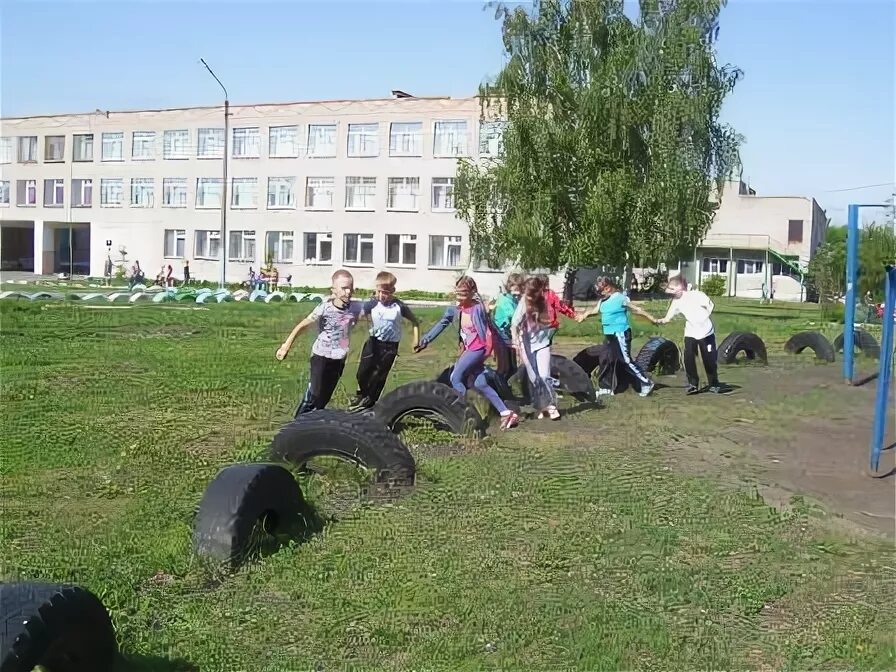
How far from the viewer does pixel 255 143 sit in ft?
209

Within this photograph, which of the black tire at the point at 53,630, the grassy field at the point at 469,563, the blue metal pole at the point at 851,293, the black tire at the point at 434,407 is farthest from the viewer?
the blue metal pole at the point at 851,293

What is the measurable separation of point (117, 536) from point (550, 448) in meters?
4.58

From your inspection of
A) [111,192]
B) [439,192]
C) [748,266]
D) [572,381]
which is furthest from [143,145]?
[572,381]

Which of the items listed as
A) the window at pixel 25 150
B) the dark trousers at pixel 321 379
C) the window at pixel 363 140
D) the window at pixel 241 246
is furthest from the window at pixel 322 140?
the dark trousers at pixel 321 379

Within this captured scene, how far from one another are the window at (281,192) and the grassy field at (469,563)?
5291 cm

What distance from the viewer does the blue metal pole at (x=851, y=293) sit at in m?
15.9

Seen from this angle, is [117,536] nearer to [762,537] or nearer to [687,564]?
[687,564]

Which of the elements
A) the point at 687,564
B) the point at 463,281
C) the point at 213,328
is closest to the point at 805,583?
the point at 687,564

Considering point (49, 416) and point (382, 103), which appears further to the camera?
point (382, 103)

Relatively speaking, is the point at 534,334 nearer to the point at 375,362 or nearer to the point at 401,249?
the point at 375,362

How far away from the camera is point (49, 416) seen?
10781 millimetres

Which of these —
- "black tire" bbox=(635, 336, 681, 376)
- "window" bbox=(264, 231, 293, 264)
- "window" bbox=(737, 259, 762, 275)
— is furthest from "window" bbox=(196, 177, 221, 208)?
"black tire" bbox=(635, 336, 681, 376)

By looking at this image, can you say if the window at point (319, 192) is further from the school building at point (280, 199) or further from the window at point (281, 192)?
the window at point (281, 192)

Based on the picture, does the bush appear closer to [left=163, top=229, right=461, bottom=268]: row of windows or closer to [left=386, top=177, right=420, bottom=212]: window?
[left=163, top=229, right=461, bottom=268]: row of windows
